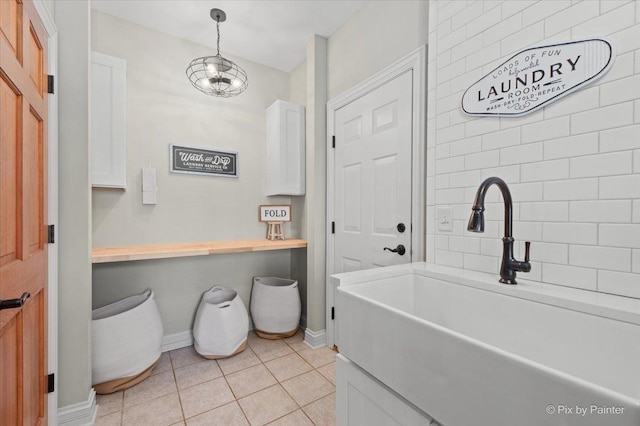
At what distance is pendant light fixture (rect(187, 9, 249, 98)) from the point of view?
90.3 inches

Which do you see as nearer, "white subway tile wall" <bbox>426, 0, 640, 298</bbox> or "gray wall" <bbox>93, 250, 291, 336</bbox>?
"white subway tile wall" <bbox>426, 0, 640, 298</bbox>

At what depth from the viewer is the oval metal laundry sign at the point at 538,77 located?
98 cm

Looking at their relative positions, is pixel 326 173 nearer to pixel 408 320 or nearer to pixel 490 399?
pixel 408 320

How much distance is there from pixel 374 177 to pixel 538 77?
1.09 meters

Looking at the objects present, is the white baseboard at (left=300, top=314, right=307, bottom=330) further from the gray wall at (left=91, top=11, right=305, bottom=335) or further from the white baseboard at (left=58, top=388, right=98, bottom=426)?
the white baseboard at (left=58, top=388, right=98, bottom=426)

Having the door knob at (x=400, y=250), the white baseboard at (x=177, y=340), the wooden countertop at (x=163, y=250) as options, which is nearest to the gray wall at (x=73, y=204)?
the wooden countertop at (x=163, y=250)

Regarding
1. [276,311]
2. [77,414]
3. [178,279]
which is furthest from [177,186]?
[77,414]

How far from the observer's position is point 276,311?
255 cm

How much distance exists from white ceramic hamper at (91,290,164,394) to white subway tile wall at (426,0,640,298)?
1.93 meters

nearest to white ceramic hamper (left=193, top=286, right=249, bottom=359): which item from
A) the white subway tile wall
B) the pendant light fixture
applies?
the white subway tile wall

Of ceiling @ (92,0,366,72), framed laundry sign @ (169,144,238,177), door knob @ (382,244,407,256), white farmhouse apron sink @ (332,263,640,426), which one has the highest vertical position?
ceiling @ (92,0,366,72)

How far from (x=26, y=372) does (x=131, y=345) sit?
787mm

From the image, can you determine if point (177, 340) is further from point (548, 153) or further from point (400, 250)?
point (548, 153)

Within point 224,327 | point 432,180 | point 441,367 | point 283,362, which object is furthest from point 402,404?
point 224,327
